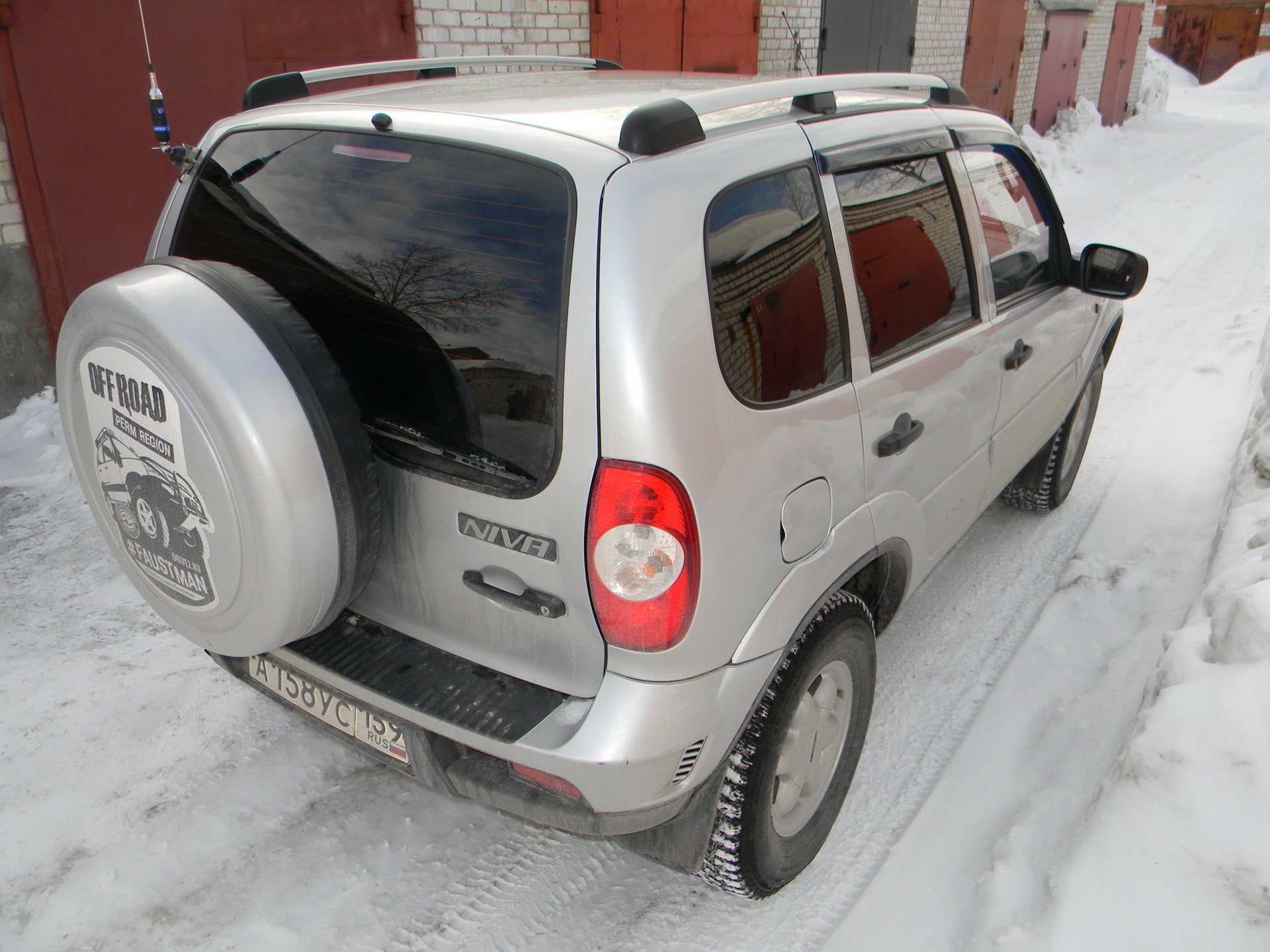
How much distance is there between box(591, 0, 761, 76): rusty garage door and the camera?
779 centimetres

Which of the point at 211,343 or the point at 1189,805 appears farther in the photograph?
the point at 1189,805

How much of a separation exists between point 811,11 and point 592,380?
1006 cm

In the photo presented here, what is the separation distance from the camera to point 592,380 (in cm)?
168

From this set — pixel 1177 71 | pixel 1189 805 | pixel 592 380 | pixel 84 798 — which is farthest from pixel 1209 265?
pixel 1177 71

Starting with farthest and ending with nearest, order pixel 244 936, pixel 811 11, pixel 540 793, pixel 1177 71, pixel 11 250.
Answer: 1. pixel 1177 71
2. pixel 811 11
3. pixel 11 250
4. pixel 244 936
5. pixel 540 793

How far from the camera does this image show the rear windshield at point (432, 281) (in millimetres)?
1777

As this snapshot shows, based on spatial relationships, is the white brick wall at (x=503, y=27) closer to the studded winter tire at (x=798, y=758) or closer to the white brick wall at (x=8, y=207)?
the white brick wall at (x=8, y=207)

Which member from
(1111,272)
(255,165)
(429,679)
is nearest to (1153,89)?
(1111,272)

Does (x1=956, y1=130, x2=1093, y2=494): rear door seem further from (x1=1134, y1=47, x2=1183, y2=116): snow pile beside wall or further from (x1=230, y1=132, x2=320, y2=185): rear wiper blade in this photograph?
(x1=1134, y1=47, x2=1183, y2=116): snow pile beside wall

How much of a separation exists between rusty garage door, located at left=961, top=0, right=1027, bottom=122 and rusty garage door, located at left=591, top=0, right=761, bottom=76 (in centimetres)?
605

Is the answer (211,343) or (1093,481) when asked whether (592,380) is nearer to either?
(211,343)

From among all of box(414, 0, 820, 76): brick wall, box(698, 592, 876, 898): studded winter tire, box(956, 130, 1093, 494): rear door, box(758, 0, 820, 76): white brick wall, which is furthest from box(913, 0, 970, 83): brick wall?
box(698, 592, 876, 898): studded winter tire

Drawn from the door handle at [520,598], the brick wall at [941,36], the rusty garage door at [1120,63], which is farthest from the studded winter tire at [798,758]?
the rusty garage door at [1120,63]

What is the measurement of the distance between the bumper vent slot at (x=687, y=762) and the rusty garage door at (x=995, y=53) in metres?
14.2
